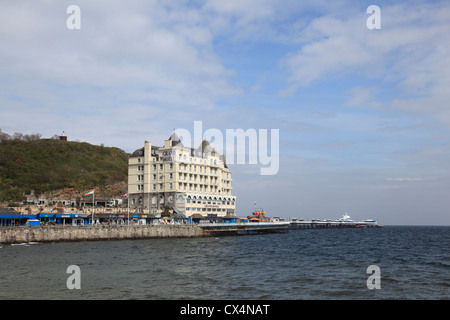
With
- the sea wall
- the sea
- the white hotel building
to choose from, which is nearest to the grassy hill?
the white hotel building

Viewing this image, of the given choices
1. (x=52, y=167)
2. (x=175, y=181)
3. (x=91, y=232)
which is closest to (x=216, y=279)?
(x=91, y=232)

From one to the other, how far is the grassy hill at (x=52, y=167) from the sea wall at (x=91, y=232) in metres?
56.0

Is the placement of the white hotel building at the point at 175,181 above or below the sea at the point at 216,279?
above

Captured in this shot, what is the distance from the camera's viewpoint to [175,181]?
105m

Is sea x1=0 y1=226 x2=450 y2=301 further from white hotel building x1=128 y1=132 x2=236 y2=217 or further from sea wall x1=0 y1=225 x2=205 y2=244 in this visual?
white hotel building x1=128 y1=132 x2=236 y2=217

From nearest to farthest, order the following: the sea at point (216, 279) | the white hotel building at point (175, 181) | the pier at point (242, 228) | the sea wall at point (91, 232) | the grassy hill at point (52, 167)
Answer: the sea at point (216, 279)
the sea wall at point (91, 232)
the pier at point (242, 228)
the white hotel building at point (175, 181)
the grassy hill at point (52, 167)

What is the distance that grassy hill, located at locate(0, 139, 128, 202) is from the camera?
419 feet

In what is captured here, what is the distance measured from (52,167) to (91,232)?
76.5 m

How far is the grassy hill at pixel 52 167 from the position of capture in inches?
5022

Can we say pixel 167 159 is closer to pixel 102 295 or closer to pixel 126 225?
pixel 126 225

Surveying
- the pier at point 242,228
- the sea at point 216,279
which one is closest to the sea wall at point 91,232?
the pier at point 242,228

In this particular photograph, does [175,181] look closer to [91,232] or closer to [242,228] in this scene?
[242,228]

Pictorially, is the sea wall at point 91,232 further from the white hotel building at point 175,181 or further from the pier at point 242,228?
the white hotel building at point 175,181

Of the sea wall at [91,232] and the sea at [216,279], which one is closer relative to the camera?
the sea at [216,279]
